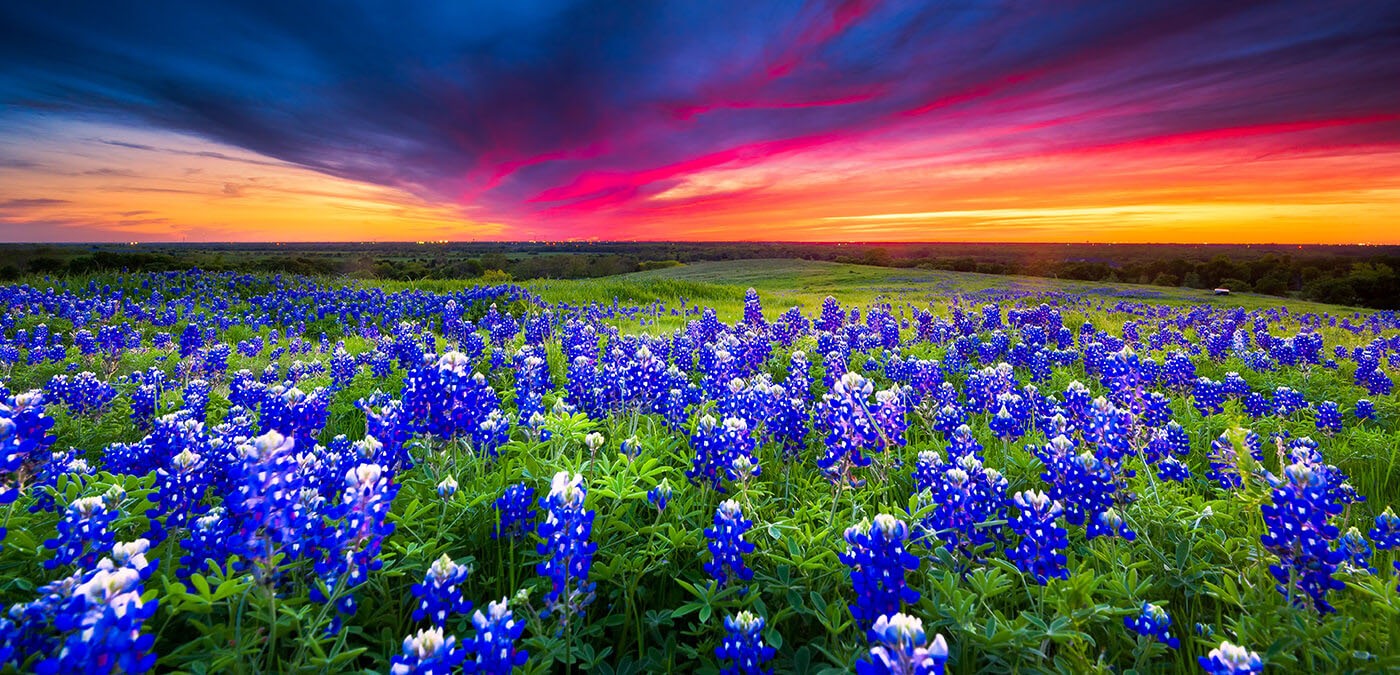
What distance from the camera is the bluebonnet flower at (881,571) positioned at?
2225 millimetres

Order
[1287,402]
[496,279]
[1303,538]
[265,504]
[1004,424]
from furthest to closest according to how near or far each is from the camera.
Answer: [496,279] < [1287,402] < [1004,424] < [1303,538] < [265,504]

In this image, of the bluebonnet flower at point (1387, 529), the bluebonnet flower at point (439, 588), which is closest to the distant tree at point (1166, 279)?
the bluebonnet flower at point (1387, 529)

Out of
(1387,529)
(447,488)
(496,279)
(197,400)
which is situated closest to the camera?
(1387,529)

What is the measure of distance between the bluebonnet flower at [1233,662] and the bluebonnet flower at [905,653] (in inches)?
39.4

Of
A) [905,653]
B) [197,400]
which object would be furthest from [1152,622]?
[197,400]

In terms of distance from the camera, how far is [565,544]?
2354 millimetres

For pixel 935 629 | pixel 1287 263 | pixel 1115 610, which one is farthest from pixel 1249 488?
pixel 1287 263

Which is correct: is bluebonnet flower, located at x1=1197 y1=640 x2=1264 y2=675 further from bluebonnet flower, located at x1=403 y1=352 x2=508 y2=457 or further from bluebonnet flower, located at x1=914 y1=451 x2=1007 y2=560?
bluebonnet flower, located at x1=403 y1=352 x2=508 y2=457

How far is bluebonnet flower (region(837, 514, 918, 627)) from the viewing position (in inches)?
87.6

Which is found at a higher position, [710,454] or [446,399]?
[446,399]

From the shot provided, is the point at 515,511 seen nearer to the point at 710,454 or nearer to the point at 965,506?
the point at 710,454

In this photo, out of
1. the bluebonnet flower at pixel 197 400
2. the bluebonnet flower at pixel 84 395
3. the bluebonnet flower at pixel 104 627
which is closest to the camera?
the bluebonnet flower at pixel 104 627

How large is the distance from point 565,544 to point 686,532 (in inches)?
37.7

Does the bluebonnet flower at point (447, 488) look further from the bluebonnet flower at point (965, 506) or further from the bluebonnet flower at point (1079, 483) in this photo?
the bluebonnet flower at point (1079, 483)
